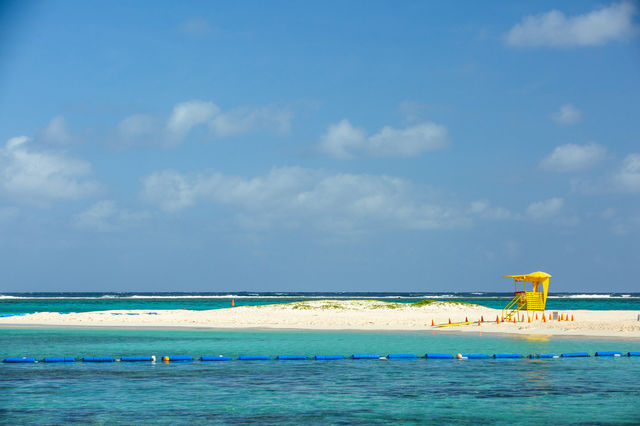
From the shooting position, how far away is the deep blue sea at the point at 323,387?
22.1 m

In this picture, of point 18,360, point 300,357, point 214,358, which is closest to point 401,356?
point 300,357

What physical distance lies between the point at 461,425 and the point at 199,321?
48.8 m

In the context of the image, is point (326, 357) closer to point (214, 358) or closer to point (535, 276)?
point (214, 358)

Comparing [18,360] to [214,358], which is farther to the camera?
[214,358]

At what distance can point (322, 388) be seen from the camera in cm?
2755

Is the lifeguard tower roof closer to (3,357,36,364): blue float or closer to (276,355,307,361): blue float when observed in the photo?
(276,355,307,361): blue float

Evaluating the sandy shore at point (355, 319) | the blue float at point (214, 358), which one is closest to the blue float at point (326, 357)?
the blue float at point (214, 358)

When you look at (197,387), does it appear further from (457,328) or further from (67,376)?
(457,328)

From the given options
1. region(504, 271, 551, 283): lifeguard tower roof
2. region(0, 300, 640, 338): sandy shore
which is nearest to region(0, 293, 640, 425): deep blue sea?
region(0, 300, 640, 338): sandy shore

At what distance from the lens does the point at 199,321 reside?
6681 centimetres

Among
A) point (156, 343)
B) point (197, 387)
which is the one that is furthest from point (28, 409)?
point (156, 343)

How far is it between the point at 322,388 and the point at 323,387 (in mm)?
239

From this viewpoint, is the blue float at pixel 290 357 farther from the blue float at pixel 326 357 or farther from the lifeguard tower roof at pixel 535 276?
the lifeguard tower roof at pixel 535 276

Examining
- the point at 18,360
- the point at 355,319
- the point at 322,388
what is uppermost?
the point at 355,319
